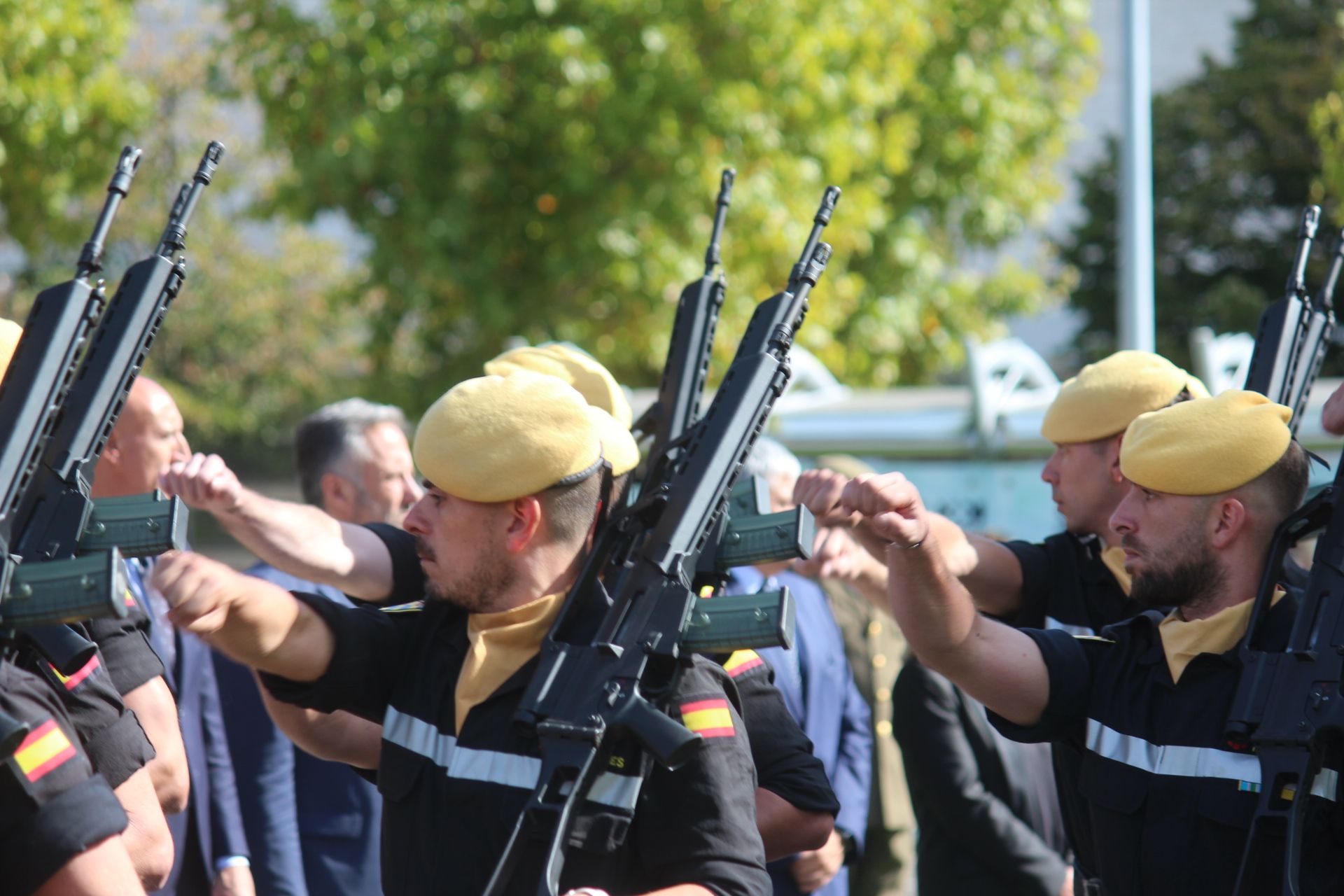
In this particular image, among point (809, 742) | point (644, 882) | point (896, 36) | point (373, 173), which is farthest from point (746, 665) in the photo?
point (896, 36)

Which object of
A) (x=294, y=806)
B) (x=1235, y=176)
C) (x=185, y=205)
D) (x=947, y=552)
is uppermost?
(x=1235, y=176)

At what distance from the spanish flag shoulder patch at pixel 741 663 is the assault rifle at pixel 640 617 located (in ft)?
0.62

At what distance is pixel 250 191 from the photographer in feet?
65.6

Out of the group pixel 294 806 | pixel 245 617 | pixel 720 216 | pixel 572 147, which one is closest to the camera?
pixel 245 617

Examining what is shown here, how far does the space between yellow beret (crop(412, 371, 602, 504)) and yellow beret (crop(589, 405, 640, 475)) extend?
0.17 metres

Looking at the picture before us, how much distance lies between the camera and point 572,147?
10.1m

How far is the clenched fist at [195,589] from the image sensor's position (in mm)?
2289

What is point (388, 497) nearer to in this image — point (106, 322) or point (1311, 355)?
point (106, 322)

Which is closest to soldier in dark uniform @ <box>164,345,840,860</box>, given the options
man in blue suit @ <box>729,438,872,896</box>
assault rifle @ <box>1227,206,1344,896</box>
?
assault rifle @ <box>1227,206,1344,896</box>

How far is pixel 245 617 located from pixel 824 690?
2360mm

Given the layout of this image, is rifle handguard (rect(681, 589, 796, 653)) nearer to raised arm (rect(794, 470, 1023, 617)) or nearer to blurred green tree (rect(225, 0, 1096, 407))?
raised arm (rect(794, 470, 1023, 617))

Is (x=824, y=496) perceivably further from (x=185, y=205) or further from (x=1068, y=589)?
(x=185, y=205)

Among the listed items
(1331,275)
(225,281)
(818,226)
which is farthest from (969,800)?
(225,281)

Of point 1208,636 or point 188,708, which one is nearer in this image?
point 1208,636
